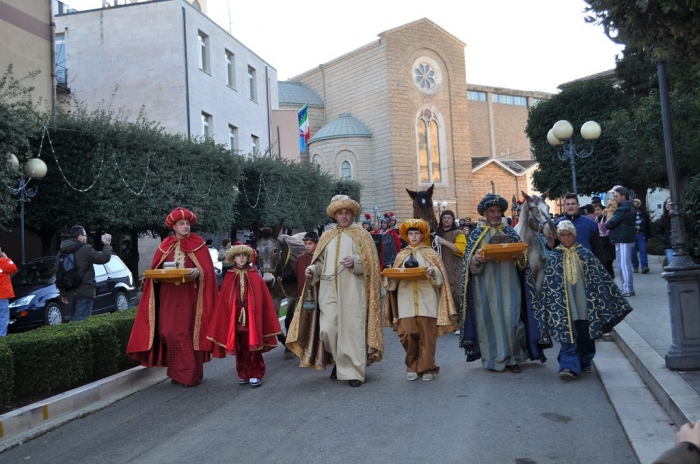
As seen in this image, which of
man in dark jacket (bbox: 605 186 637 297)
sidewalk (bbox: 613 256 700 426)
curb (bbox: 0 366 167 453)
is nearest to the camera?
sidewalk (bbox: 613 256 700 426)

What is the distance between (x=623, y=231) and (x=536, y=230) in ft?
17.0

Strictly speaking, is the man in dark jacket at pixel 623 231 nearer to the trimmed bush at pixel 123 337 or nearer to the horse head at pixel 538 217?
the horse head at pixel 538 217

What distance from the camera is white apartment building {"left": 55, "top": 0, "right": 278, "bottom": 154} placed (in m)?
30.3

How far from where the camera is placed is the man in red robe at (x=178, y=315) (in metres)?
8.41

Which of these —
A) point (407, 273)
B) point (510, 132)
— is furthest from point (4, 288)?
point (510, 132)

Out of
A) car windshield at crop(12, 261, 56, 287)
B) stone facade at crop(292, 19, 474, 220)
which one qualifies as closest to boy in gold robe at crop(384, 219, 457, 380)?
car windshield at crop(12, 261, 56, 287)

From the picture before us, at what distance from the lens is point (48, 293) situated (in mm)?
14508

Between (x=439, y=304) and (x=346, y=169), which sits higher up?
(x=346, y=169)

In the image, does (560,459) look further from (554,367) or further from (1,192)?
(1,192)

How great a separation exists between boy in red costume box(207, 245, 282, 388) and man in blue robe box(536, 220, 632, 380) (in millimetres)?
3058

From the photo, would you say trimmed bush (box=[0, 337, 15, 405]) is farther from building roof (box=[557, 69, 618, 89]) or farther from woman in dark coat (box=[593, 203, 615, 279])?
building roof (box=[557, 69, 618, 89])

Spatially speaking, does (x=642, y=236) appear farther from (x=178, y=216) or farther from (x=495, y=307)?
(x=178, y=216)

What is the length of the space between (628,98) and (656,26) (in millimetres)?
37383

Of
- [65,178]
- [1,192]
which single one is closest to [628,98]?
[65,178]
